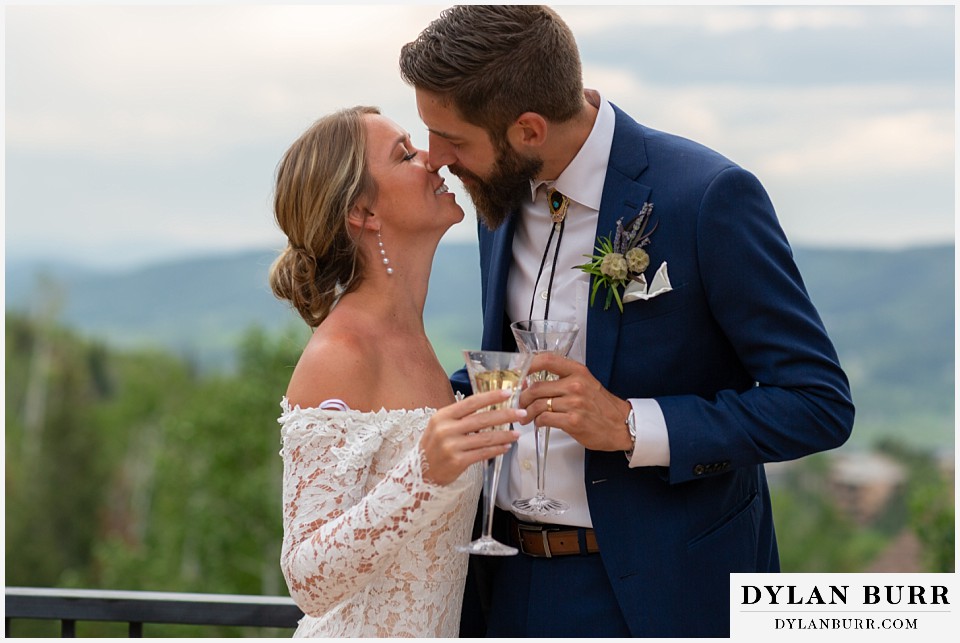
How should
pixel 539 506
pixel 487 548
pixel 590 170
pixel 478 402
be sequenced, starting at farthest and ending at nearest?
pixel 590 170
pixel 539 506
pixel 487 548
pixel 478 402

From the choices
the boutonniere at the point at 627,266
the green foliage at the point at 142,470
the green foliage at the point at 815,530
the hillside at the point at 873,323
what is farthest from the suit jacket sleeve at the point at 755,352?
the hillside at the point at 873,323

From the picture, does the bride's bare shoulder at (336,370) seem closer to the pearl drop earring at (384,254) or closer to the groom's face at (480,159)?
the pearl drop earring at (384,254)

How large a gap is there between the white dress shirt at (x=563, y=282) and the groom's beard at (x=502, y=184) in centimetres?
7

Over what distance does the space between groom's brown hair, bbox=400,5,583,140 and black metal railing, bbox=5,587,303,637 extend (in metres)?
1.74

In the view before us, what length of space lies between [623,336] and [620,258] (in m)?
0.21

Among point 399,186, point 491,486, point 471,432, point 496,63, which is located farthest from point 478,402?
point 496,63

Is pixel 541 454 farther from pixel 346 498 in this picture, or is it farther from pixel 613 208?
pixel 613 208

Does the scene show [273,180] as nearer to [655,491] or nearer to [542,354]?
[542,354]

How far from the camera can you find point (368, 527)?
260cm

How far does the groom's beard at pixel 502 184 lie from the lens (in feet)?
10.3

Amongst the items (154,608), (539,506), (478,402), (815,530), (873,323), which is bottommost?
(815,530)

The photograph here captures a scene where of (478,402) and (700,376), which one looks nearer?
(478,402)

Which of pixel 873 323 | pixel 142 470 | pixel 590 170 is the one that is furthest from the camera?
pixel 873 323

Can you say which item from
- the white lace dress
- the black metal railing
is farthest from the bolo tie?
the black metal railing
